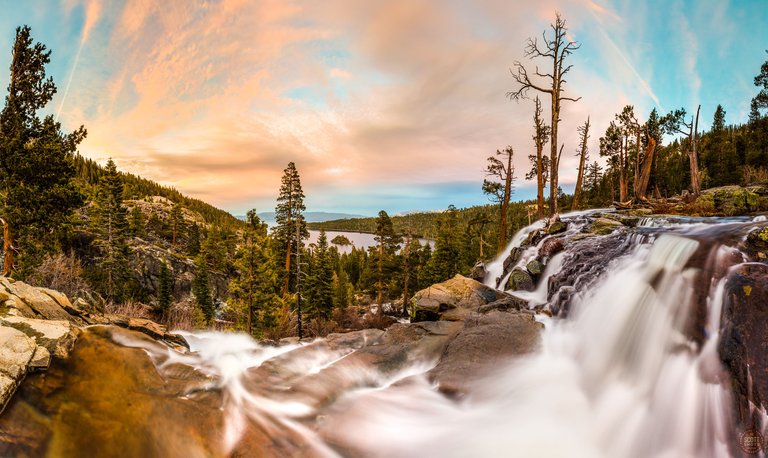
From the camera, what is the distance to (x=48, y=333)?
16.9 feet

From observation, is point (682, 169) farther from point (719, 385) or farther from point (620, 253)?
point (719, 385)

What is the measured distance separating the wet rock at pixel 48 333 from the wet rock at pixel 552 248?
50.3ft

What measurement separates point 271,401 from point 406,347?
370 centimetres

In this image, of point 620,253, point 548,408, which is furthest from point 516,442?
point 620,253

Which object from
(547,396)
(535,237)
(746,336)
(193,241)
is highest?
(535,237)

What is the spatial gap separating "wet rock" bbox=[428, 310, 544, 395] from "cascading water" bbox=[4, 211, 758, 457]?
189 mm

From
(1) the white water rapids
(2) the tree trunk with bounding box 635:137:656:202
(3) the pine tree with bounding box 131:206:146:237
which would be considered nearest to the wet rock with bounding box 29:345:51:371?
(1) the white water rapids

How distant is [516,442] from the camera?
16.8 feet

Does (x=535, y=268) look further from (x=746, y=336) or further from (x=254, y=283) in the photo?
(x=254, y=283)

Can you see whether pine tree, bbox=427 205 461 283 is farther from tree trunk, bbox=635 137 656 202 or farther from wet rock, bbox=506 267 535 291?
wet rock, bbox=506 267 535 291

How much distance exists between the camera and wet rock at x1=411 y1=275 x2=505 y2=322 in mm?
11656

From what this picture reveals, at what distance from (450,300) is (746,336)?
8.22m

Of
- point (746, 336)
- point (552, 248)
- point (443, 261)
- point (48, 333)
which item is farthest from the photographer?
point (443, 261)

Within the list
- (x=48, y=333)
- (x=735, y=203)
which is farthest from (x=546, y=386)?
(x=735, y=203)
